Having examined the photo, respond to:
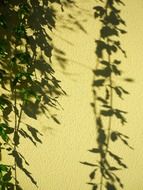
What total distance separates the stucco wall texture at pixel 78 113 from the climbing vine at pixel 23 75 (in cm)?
6

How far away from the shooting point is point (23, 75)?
2.59 meters

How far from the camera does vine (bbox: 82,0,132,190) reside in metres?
2.78

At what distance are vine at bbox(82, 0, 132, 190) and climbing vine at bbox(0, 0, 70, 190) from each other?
345 millimetres

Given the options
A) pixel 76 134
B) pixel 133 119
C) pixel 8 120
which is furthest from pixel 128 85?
pixel 8 120

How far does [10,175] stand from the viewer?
279 cm

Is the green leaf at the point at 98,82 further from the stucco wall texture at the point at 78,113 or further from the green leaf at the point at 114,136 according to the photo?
the green leaf at the point at 114,136

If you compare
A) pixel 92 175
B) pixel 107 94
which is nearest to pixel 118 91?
pixel 107 94

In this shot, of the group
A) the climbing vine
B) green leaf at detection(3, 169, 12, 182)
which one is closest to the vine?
the climbing vine

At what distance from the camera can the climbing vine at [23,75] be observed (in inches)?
104

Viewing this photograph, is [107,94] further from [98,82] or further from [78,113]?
[78,113]

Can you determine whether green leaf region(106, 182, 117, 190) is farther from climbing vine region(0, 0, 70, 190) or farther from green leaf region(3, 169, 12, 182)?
green leaf region(3, 169, 12, 182)

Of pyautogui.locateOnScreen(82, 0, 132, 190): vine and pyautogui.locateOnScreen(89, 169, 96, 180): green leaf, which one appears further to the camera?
pyautogui.locateOnScreen(89, 169, 96, 180): green leaf

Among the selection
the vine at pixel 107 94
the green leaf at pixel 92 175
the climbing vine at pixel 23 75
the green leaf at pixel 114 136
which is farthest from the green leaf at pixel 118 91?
the green leaf at pixel 92 175

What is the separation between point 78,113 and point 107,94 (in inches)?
11.5
